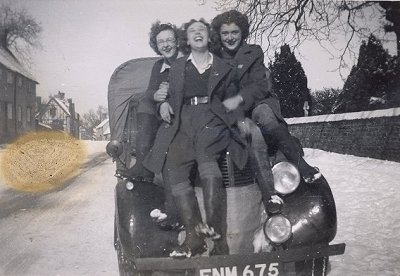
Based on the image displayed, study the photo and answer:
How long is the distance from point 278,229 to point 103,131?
1984 millimetres

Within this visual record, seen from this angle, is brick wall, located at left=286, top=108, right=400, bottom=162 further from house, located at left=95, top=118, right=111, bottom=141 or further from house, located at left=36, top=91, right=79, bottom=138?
house, located at left=36, top=91, right=79, bottom=138

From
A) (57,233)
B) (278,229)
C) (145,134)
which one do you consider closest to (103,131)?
(145,134)

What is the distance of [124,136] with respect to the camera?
3.30 meters

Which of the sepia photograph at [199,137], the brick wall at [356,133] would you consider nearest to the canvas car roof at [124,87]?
the sepia photograph at [199,137]

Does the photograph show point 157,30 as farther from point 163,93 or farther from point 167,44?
point 163,93

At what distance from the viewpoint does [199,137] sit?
2.17 m

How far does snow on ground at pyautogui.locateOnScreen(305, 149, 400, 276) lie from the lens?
2.85 m

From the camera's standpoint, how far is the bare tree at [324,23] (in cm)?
355

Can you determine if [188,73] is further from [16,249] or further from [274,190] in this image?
[16,249]

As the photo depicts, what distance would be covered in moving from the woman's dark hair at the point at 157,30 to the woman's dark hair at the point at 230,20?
0.32m

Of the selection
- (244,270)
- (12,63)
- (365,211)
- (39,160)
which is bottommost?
(365,211)

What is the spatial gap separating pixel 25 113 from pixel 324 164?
9.93ft

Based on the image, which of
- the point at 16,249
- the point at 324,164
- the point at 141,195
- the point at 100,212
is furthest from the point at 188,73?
the point at 324,164

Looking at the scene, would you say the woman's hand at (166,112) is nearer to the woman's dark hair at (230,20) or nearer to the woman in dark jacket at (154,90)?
the woman in dark jacket at (154,90)
